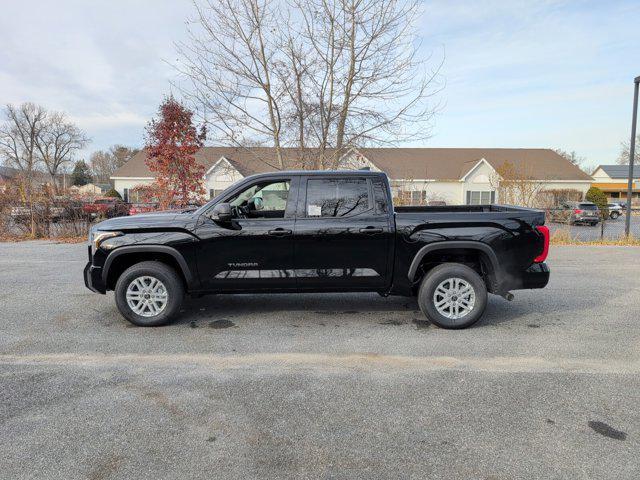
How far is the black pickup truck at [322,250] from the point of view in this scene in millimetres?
5070

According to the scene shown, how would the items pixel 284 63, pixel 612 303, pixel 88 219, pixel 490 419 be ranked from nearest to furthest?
1. pixel 490 419
2. pixel 612 303
3. pixel 284 63
4. pixel 88 219

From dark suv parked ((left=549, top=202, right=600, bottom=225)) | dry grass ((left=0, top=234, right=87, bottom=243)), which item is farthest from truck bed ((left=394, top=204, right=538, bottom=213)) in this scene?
dark suv parked ((left=549, top=202, right=600, bottom=225))

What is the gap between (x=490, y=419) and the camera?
312cm

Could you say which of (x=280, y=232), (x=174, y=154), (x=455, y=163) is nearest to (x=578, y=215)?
(x=455, y=163)

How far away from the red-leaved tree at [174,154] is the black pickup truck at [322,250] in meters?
8.81

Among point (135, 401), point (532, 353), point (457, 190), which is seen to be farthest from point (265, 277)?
point (457, 190)

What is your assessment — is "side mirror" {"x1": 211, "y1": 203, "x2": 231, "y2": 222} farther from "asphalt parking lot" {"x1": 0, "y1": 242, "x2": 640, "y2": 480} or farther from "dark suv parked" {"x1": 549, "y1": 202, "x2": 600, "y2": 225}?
"dark suv parked" {"x1": 549, "y1": 202, "x2": 600, "y2": 225}

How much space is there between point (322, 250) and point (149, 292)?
213 centimetres

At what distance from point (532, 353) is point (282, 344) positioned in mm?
2568

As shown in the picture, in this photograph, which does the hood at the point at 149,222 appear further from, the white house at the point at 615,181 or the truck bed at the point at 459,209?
the white house at the point at 615,181

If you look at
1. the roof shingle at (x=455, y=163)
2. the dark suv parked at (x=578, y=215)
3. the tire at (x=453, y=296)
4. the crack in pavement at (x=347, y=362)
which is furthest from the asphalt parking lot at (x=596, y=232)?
the roof shingle at (x=455, y=163)

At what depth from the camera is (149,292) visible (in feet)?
17.0

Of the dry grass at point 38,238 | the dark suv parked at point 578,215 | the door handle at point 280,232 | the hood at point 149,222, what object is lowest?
the dry grass at point 38,238

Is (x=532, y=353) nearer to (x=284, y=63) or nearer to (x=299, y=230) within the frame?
(x=299, y=230)
